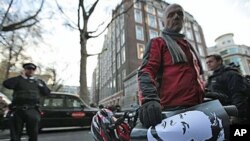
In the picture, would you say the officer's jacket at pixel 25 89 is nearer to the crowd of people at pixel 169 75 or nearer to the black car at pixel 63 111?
the crowd of people at pixel 169 75

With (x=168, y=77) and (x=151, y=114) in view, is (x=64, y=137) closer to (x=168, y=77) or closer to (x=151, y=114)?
(x=168, y=77)

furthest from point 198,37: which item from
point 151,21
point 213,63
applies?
point 213,63

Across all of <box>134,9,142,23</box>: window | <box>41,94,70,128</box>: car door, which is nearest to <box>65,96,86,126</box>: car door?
<box>41,94,70,128</box>: car door

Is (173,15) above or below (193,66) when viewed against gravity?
above

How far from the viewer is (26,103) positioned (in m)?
4.59

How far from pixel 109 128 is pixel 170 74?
988 millimetres

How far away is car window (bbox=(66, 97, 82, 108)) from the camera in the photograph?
11.0 metres

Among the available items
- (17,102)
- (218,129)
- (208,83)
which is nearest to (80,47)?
(17,102)

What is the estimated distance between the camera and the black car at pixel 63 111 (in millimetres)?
10352

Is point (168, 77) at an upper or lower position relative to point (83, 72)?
lower

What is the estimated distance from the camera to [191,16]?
172ft

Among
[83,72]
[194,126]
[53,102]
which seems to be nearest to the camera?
[194,126]

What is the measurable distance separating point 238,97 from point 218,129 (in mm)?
2565

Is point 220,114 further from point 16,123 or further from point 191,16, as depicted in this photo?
point 191,16
